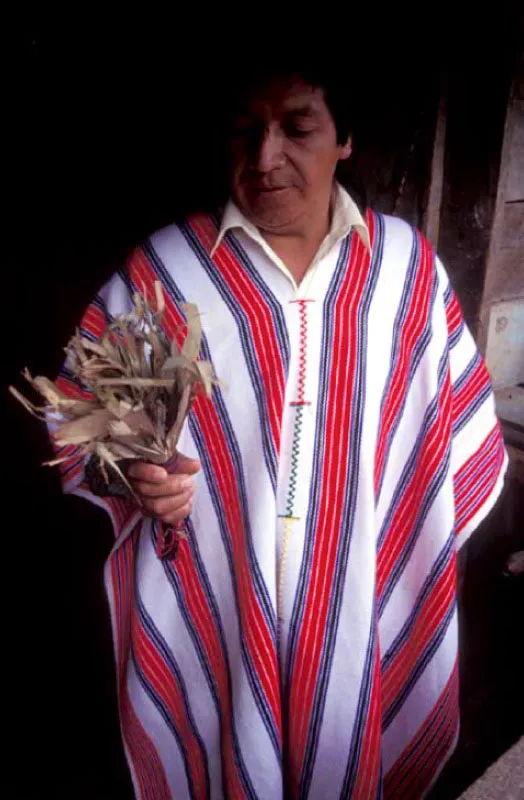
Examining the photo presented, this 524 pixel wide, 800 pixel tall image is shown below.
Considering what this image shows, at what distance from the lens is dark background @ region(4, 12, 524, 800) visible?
1632 mm

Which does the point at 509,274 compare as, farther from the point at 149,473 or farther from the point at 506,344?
the point at 149,473

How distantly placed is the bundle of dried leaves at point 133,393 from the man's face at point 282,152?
1.09ft

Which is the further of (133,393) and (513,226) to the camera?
(513,226)

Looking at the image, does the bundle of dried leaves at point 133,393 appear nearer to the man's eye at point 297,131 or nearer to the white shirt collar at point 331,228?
the white shirt collar at point 331,228

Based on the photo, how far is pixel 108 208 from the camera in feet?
6.68

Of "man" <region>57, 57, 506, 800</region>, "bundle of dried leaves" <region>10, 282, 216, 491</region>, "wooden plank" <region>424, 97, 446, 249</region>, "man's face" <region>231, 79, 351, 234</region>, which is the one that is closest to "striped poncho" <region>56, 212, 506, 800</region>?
"man" <region>57, 57, 506, 800</region>

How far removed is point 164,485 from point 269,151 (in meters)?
0.67

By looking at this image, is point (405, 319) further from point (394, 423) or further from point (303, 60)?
point (303, 60)

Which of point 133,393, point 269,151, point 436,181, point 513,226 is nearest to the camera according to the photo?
point 133,393

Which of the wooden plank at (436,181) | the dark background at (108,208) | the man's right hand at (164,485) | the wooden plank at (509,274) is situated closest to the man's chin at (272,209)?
the dark background at (108,208)

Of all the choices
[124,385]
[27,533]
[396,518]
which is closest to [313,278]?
[124,385]

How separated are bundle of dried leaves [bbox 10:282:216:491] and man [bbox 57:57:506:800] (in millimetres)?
76

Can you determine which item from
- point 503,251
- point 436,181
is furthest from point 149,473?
point 503,251

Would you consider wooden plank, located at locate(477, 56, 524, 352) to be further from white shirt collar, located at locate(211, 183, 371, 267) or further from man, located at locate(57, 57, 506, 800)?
white shirt collar, located at locate(211, 183, 371, 267)
